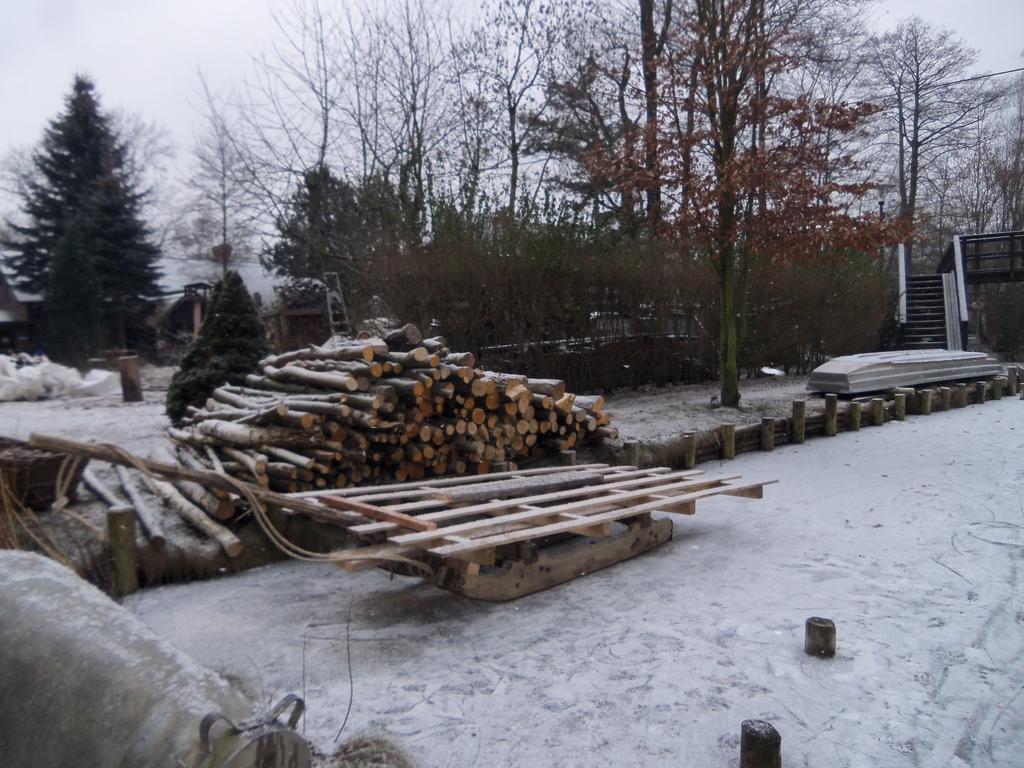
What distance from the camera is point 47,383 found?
15.8 m

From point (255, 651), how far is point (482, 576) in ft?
4.45

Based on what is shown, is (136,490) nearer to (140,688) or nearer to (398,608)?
(398,608)

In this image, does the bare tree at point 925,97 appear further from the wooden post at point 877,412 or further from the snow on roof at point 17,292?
the snow on roof at point 17,292

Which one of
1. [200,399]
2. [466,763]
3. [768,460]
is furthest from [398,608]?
[768,460]

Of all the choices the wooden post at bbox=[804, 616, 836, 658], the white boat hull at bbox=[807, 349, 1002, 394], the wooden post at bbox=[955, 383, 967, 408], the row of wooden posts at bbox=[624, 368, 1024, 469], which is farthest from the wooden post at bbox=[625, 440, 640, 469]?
the wooden post at bbox=[955, 383, 967, 408]

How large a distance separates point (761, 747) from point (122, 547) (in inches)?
164

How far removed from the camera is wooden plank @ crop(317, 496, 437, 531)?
4.60 metres

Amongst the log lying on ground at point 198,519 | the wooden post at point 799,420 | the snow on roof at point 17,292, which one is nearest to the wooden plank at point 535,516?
the log lying on ground at point 198,519

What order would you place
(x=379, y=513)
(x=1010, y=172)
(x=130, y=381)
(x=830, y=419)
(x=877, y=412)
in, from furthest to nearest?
1. (x=1010, y=172)
2. (x=130, y=381)
3. (x=877, y=412)
4. (x=830, y=419)
5. (x=379, y=513)

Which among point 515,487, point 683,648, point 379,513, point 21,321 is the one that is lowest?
point 683,648

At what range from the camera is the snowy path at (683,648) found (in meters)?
3.33

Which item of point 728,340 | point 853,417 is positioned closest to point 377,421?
point 728,340

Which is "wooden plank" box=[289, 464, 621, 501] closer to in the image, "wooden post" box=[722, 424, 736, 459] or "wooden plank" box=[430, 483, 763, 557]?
"wooden plank" box=[430, 483, 763, 557]

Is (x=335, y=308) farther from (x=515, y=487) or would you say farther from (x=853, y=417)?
(x=515, y=487)
